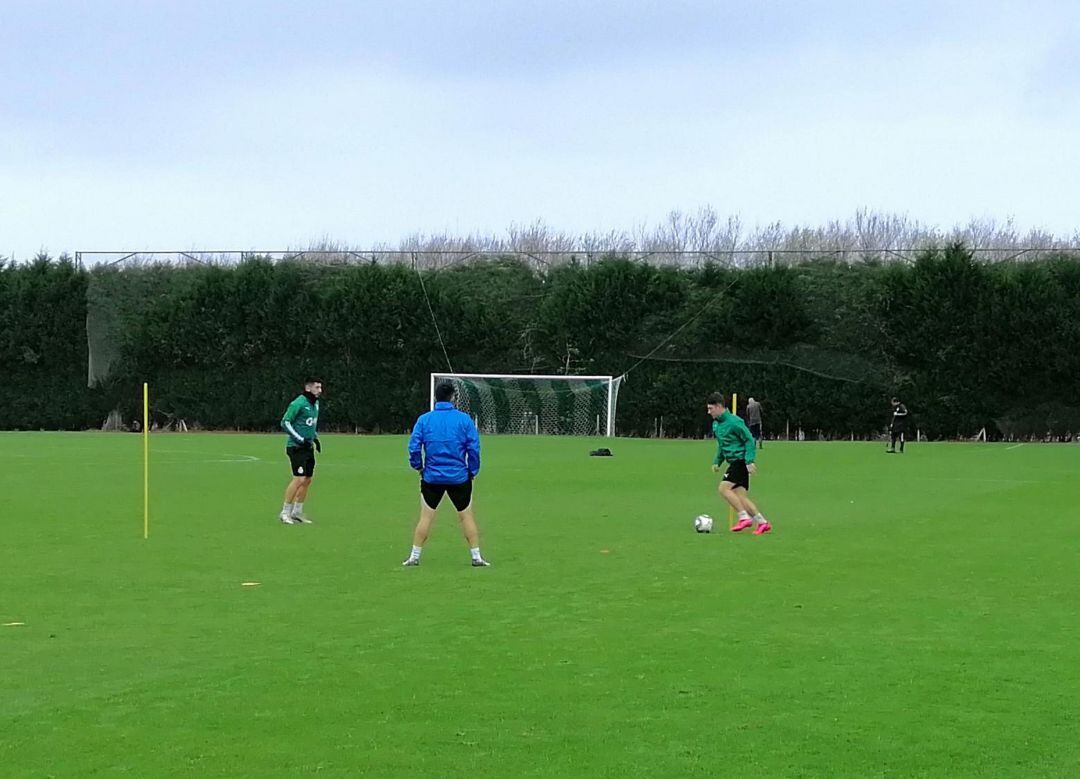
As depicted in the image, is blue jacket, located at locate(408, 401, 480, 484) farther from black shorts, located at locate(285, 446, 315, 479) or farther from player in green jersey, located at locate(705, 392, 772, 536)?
black shorts, located at locate(285, 446, 315, 479)

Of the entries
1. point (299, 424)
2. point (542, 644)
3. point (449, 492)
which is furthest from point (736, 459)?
point (542, 644)

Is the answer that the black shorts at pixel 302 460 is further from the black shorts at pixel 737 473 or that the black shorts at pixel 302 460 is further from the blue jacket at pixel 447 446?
the black shorts at pixel 737 473

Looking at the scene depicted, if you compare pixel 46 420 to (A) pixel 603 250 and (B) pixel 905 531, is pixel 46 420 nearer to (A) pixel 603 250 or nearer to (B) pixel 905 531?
(A) pixel 603 250

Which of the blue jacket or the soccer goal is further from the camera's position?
the soccer goal

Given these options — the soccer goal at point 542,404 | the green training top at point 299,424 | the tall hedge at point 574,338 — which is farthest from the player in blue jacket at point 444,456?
the tall hedge at point 574,338

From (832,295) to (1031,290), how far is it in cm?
724

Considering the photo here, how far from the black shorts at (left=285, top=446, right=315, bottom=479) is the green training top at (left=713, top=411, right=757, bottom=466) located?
5302 millimetres

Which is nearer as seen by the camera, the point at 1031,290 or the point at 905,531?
the point at 905,531

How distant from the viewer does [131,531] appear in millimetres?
18469

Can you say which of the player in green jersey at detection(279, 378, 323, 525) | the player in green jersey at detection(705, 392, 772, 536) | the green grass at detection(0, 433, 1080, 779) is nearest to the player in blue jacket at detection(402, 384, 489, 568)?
the green grass at detection(0, 433, 1080, 779)

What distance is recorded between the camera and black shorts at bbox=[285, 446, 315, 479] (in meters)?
19.8

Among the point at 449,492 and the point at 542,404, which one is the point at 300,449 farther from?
the point at 542,404

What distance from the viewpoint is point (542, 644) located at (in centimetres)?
1043

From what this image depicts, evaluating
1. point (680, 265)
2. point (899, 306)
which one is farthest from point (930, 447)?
point (680, 265)
